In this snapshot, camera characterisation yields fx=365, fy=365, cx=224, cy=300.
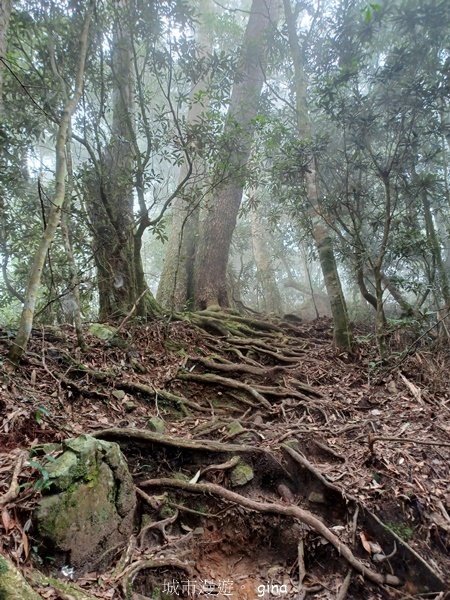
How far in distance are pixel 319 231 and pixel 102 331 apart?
3.80 metres

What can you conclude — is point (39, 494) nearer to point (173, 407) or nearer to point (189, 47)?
point (173, 407)

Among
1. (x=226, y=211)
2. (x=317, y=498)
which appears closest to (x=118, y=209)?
(x=226, y=211)

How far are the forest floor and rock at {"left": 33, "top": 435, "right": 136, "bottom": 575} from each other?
90 millimetres

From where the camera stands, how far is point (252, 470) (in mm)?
3072

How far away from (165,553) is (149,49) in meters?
6.70

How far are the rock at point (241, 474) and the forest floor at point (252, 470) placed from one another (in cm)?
1

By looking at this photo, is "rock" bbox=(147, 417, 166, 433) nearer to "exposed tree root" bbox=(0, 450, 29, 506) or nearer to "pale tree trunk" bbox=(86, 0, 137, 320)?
"exposed tree root" bbox=(0, 450, 29, 506)

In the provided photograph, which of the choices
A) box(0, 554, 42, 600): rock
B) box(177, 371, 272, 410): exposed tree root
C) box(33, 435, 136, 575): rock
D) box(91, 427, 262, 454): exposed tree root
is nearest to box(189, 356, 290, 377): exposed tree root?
box(177, 371, 272, 410): exposed tree root

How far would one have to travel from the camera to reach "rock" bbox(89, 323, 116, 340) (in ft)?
15.8

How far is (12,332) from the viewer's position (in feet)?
12.6

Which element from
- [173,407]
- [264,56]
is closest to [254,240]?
[264,56]

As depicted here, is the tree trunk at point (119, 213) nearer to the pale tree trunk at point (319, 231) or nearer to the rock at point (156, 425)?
the rock at point (156, 425)

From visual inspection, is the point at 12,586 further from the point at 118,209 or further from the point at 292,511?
the point at 118,209

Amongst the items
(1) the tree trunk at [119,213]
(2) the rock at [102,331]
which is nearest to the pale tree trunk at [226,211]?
(1) the tree trunk at [119,213]
